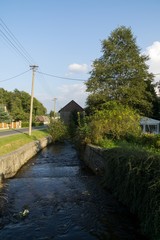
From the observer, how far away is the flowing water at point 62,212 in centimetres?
767

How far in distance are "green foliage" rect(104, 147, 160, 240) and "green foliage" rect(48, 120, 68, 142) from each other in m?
→ 29.3

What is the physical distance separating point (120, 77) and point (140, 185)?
3694 cm

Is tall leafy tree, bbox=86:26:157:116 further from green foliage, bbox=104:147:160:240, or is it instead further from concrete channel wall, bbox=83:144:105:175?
green foliage, bbox=104:147:160:240

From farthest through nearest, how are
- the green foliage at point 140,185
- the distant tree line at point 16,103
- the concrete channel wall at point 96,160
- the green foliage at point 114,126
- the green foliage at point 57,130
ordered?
the distant tree line at point 16,103
the green foliage at point 57,130
the green foliage at point 114,126
the concrete channel wall at point 96,160
the green foliage at point 140,185

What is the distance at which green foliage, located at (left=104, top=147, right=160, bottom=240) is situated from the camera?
700 cm

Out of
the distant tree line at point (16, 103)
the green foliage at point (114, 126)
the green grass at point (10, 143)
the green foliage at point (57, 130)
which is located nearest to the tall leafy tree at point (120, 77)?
the green foliage at point (57, 130)

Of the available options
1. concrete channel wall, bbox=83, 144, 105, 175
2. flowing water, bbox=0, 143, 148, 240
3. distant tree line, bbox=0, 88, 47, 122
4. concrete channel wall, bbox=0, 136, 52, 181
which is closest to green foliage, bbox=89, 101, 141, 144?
concrete channel wall, bbox=83, 144, 105, 175

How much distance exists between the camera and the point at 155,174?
740cm

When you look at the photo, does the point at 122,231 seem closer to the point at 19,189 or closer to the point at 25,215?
the point at 25,215

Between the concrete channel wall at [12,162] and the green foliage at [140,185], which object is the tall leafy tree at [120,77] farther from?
the green foliage at [140,185]

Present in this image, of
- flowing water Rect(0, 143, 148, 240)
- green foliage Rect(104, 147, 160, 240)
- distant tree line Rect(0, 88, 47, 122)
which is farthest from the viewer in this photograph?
distant tree line Rect(0, 88, 47, 122)

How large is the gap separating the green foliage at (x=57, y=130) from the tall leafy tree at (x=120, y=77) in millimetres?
5162

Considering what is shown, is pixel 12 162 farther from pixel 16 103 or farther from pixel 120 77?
pixel 16 103

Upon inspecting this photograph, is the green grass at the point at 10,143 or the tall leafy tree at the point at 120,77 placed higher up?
the tall leafy tree at the point at 120,77
